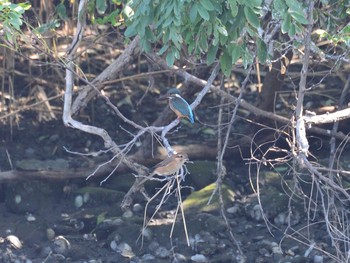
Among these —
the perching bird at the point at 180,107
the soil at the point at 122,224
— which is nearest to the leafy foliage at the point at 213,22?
the perching bird at the point at 180,107

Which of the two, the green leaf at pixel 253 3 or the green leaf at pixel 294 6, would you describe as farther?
Answer: the green leaf at pixel 294 6

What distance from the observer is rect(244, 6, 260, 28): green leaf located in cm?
427

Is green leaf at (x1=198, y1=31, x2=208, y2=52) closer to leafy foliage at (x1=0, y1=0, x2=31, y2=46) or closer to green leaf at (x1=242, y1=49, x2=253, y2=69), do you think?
green leaf at (x1=242, y1=49, x2=253, y2=69)

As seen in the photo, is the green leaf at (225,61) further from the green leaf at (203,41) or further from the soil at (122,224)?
the soil at (122,224)

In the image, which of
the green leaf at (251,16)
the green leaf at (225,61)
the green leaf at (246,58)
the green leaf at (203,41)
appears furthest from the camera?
the green leaf at (225,61)

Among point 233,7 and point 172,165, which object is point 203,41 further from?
point 172,165

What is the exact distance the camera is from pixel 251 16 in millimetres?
4301

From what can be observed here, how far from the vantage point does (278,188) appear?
693 centimetres

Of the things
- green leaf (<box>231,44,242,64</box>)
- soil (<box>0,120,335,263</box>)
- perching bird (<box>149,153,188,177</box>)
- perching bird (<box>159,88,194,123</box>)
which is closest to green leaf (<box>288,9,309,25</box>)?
green leaf (<box>231,44,242,64</box>)

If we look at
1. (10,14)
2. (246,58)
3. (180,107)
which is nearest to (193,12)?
(246,58)

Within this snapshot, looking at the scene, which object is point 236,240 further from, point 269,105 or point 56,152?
point 56,152

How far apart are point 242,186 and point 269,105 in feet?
2.26

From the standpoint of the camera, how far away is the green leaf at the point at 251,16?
14.0 ft

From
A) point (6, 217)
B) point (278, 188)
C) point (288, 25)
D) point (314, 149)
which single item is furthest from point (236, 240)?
A: point (288, 25)
